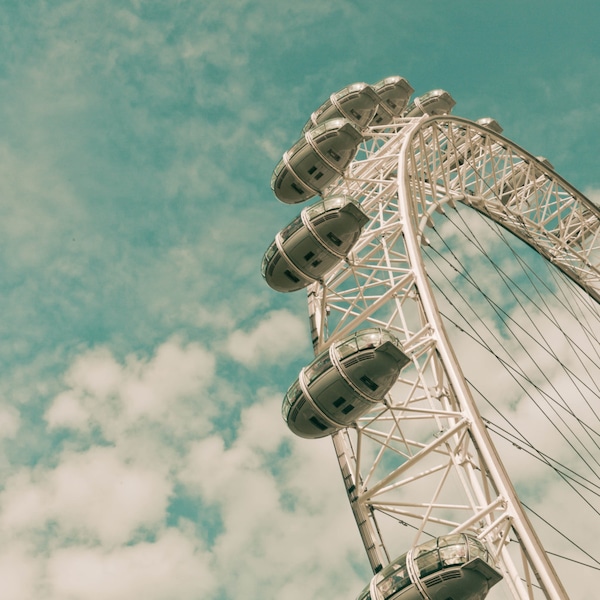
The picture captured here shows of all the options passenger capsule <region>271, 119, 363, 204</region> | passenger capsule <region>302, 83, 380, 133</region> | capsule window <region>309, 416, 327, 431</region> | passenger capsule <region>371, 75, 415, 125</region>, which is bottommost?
capsule window <region>309, 416, 327, 431</region>

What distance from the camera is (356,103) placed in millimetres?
22328

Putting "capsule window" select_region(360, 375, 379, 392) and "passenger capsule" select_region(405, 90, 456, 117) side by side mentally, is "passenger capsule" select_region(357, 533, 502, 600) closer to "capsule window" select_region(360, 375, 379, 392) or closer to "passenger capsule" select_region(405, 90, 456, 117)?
"capsule window" select_region(360, 375, 379, 392)

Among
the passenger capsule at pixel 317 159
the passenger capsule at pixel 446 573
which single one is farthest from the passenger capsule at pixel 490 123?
the passenger capsule at pixel 446 573

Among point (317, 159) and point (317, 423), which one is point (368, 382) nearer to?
point (317, 423)


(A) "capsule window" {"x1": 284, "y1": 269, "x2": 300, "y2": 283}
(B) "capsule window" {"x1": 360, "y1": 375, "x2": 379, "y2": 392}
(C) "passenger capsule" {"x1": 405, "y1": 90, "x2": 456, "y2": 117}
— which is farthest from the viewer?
(C) "passenger capsule" {"x1": 405, "y1": 90, "x2": 456, "y2": 117}

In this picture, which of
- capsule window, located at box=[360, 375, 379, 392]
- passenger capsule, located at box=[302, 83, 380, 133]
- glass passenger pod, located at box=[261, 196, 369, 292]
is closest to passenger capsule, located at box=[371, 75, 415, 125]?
passenger capsule, located at box=[302, 83, 380, 133]

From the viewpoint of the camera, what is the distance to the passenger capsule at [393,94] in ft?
80.5

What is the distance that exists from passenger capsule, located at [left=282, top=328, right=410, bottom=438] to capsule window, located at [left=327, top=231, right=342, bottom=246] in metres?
3.03

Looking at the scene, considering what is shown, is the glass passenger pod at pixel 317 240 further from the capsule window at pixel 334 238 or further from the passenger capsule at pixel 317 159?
the passenger capsule at pixel 317 159

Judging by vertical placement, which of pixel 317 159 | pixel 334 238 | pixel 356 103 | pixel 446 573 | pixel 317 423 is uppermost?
pixel 356 103

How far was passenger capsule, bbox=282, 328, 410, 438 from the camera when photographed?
44.2 ft

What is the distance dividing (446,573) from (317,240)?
7869 millimetres

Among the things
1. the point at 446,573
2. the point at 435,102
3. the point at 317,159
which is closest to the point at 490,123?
the point at 435,102

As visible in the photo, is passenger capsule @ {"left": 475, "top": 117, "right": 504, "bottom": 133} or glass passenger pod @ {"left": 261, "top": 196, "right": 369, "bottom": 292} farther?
passenger capsule @ {"left": 475, "top": 117, "right": 504, "bottom": 133}
